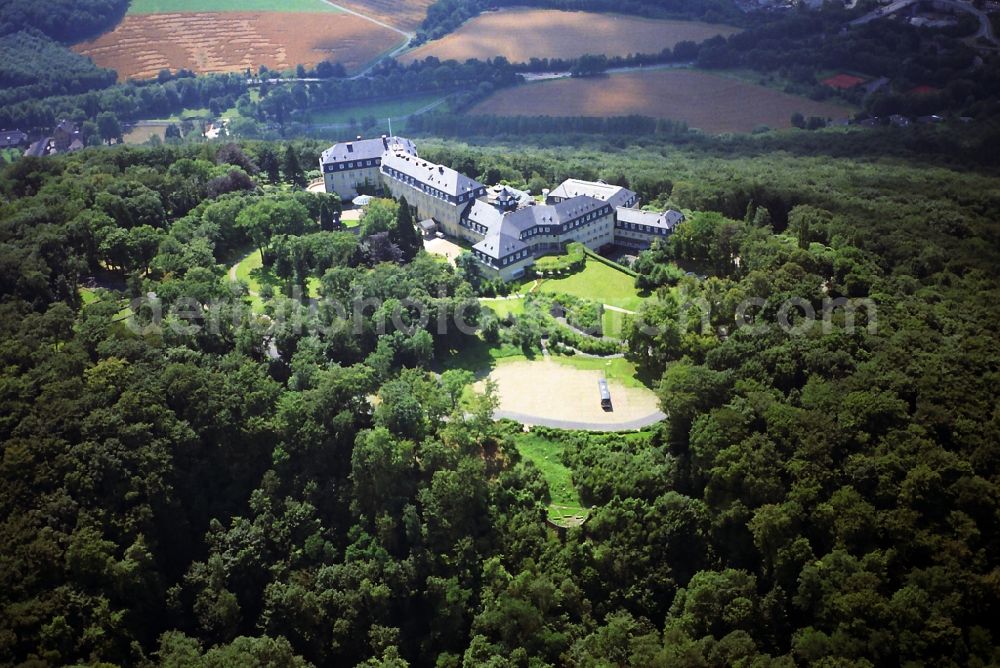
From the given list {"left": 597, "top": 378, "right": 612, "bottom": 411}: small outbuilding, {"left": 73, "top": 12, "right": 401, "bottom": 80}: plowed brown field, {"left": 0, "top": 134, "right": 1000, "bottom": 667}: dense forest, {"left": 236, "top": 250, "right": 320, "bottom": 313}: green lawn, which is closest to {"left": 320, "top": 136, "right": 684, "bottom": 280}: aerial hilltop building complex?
{"left": 0, "top": 134, "right": 1000, "bottom": 667}: dense forest

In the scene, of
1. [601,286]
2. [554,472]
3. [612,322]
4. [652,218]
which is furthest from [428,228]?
[554,472]

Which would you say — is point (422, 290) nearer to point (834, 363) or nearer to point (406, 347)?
point (406, 347)

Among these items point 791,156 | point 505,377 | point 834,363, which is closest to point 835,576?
point 834,363

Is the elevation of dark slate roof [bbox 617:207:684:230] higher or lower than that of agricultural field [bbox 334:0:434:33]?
lower

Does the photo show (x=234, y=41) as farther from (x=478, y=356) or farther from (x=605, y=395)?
(x=605, y=395)

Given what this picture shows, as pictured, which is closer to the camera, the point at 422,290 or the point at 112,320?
the point at 112,320

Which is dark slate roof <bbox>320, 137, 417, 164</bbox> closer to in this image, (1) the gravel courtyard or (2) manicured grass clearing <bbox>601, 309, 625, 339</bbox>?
(2) manicured grass clearing <bbox>601, 309, 625, 339</bbox>
